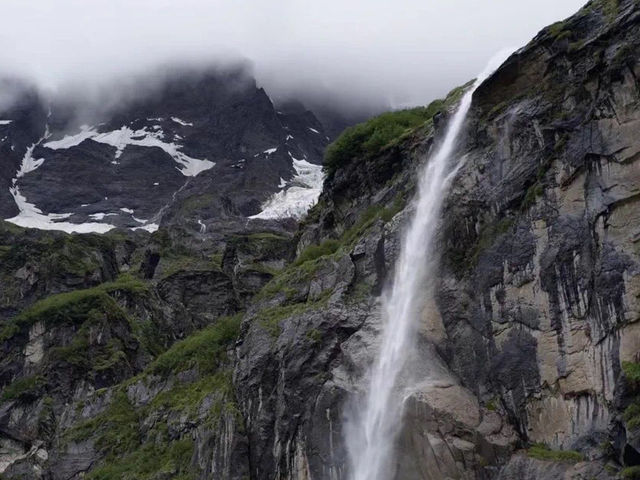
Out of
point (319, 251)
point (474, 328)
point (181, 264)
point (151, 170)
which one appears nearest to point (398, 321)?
point (474, 328)

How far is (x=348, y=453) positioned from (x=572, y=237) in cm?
1346

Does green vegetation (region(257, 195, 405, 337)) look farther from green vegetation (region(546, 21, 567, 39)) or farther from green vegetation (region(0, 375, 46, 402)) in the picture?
Answer: green vegetation (region(0, 375, 46, 402))

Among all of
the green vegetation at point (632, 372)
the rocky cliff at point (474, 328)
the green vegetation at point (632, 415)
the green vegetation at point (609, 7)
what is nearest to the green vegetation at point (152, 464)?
the rocky cliff at point (474, 328)

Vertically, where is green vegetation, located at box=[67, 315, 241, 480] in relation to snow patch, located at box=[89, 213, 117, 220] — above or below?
below

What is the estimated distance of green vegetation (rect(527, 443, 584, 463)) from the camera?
1155 inches

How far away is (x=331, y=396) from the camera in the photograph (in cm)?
3712

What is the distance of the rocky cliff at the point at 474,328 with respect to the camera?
31281 mm

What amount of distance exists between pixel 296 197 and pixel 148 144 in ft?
157

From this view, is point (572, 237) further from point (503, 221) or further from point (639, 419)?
point (639, 419)

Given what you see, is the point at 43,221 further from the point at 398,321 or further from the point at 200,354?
the point at 398,321

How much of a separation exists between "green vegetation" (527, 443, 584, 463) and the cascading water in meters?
5.90

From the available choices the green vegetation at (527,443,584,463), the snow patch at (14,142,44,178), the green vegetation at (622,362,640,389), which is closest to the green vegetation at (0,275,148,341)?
the green vegetation at (527,443,584,463)

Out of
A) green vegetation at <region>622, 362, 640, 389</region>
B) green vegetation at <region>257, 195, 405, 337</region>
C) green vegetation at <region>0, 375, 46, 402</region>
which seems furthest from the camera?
green vegetation at <region>0, 375, 46, 402</region>

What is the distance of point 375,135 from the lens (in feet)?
180
